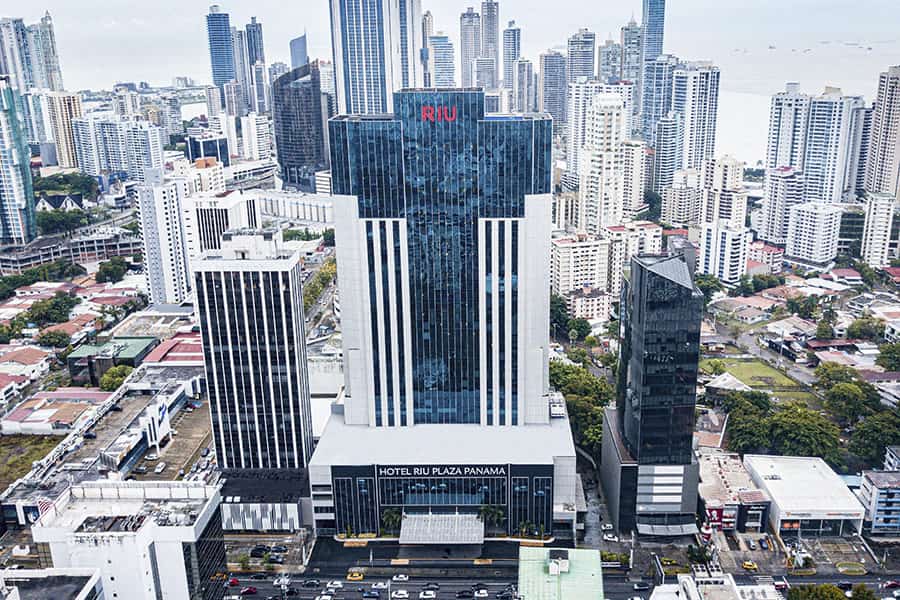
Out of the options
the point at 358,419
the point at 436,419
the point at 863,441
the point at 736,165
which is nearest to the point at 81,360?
the point at 358,419

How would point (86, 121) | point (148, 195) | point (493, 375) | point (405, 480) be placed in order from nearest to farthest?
point (405, 480) → point (493, 375) → point (148, 195) → point (86, 121)

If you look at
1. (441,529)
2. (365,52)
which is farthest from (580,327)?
(365,52)

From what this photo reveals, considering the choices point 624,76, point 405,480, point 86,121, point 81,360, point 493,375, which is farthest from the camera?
point 624,76

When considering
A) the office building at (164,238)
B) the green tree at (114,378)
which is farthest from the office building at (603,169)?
the green tree at (114,378)

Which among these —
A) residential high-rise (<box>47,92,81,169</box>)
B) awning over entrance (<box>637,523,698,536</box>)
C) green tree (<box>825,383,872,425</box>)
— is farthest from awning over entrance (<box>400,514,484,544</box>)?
residential high-rise (<box>47,92,81,169</box>)

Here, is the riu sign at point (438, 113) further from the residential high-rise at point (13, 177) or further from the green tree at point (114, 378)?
the residential high-rise at point (13, 177)

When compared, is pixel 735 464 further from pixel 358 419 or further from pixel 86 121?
pixel 86 121

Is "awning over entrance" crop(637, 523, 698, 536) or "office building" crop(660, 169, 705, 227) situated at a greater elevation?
"office building" crop(660, 169, 705, 227)

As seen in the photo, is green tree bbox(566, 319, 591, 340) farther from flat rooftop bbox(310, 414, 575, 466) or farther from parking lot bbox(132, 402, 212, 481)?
parking lot bbox(132, 402, 212, 481)
